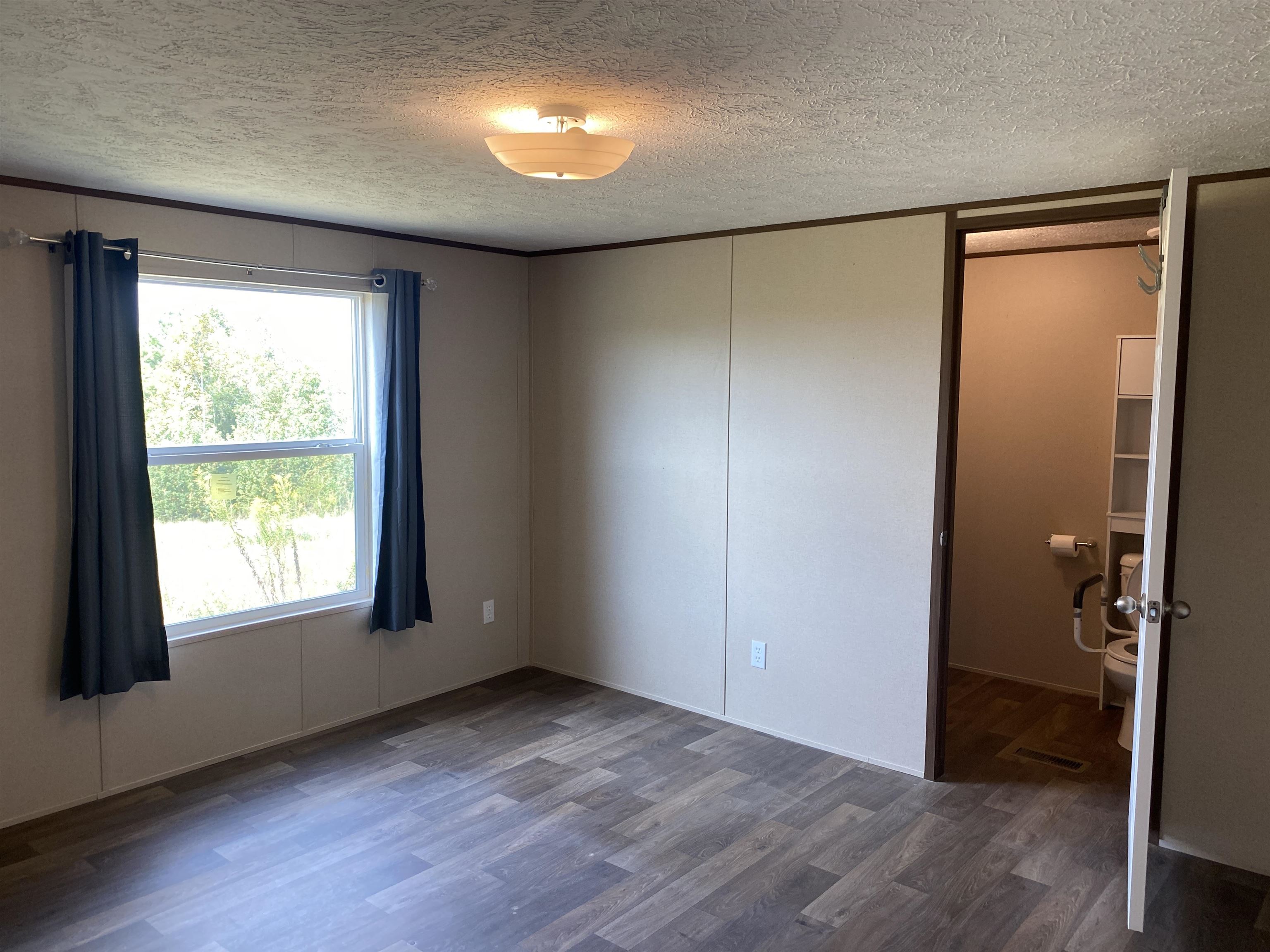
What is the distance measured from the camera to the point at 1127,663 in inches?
154

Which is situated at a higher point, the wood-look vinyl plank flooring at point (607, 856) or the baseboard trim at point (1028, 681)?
the baseboard trim at point (1028, 681)

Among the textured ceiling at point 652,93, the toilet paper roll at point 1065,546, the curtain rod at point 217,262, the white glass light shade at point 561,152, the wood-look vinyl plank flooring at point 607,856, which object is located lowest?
the wood-look vinyl plank flooring at point 607,856

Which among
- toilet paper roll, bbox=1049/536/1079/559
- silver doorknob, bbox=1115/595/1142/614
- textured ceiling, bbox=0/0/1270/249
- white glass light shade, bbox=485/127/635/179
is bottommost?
toilet paper roll, bbox=1049/536/1079/559

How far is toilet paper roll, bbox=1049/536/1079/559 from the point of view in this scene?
182 inches

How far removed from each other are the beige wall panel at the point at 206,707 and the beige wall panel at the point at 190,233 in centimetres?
150

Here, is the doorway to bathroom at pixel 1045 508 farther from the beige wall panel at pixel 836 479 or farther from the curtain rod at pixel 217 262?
the curtain rod at pixel 217 262

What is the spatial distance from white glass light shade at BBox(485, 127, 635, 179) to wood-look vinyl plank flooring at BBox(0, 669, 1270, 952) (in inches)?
82.2

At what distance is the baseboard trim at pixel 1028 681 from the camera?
185 inches

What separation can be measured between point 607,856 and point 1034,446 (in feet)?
10.2

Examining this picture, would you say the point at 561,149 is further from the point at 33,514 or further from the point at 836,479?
the point at 33,514

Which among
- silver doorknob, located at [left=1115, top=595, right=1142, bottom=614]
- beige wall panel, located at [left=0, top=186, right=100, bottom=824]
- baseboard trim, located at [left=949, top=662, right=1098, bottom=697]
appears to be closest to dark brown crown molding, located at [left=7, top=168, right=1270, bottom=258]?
beige wall panel, located at [left=0, top=186, right=100, bottom=824]

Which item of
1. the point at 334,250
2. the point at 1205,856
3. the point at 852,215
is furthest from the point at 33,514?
the point at 1205,856

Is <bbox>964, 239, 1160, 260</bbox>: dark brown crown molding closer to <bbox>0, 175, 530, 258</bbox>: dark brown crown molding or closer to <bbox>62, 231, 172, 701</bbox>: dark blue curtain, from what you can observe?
<bbox>0, 175, 530, 258</bbox>: dark brown crown molding

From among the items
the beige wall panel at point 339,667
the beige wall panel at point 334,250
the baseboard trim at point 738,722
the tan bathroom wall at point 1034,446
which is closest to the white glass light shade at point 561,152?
the beige wall panel at point 334,250
